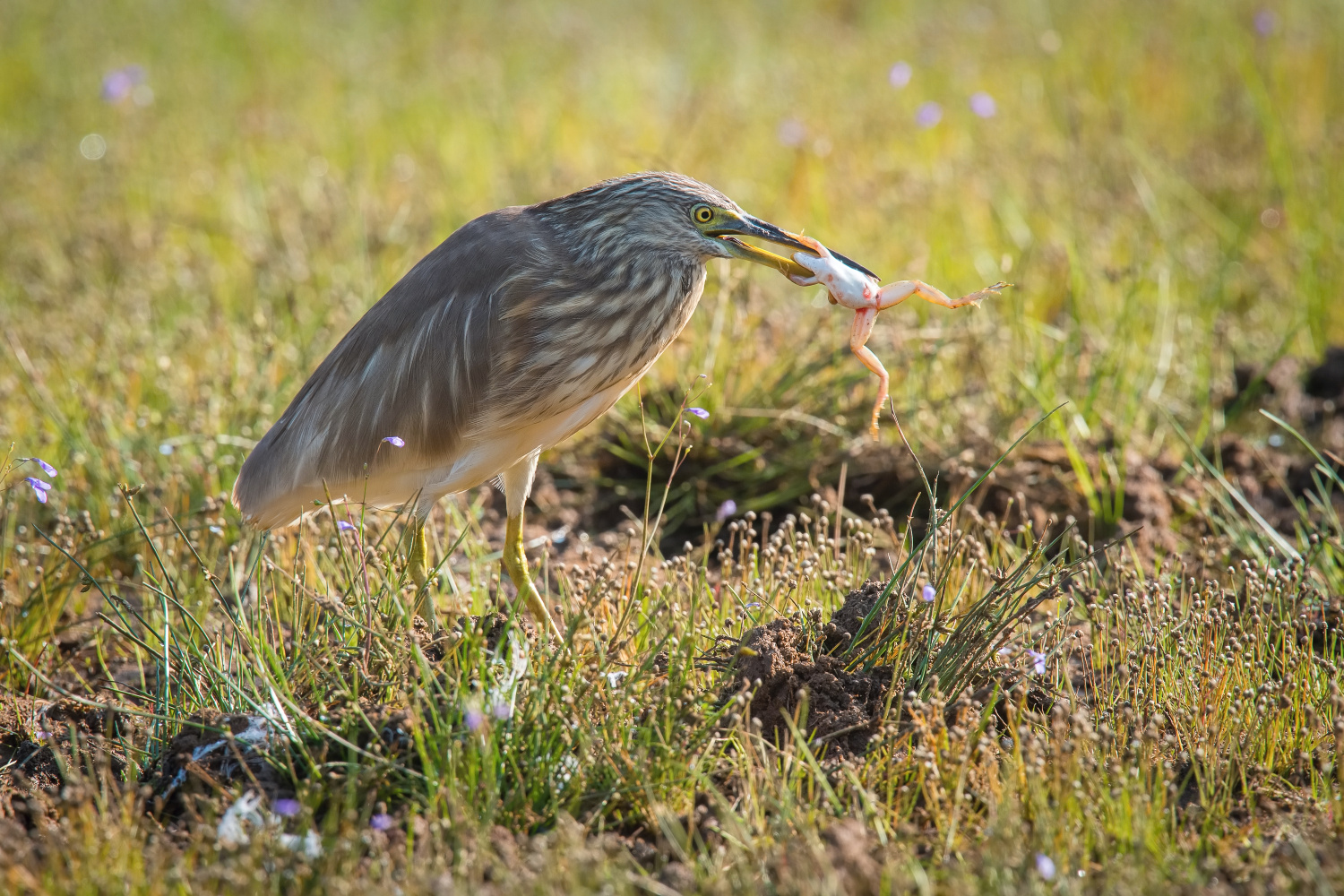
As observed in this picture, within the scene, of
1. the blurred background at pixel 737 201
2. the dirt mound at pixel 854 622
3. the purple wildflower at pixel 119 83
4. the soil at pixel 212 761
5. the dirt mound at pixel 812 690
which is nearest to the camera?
the soil at pixel 212 761

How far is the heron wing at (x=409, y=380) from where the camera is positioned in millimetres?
3172

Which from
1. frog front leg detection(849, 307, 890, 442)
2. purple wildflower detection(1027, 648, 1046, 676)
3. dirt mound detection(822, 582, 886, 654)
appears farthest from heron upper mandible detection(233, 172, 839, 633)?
purple wildflower detection(1027, 648, 1046, 676)

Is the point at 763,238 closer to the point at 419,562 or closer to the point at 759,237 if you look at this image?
the point at 759,237

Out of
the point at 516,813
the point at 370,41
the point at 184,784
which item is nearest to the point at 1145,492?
the point at 516,813

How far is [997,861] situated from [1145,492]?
2.14 meters

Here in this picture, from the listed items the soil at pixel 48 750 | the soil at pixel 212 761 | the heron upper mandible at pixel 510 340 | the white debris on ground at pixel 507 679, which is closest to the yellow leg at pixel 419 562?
the heron upper mandible at pixel 510 340

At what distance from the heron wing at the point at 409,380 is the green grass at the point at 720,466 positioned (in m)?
0.25

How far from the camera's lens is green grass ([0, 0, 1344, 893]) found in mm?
2340

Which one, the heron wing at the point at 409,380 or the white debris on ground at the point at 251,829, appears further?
the heron wing at the point at 409,380

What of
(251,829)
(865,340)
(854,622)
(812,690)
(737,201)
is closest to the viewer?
(251,829)

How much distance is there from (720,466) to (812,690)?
1.50 meters

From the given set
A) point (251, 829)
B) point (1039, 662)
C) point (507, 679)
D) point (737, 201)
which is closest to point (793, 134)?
point (737, 201)

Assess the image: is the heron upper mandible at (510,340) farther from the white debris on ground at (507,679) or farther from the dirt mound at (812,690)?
the dirt mound at (812,690)

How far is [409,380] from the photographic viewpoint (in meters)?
3.29
